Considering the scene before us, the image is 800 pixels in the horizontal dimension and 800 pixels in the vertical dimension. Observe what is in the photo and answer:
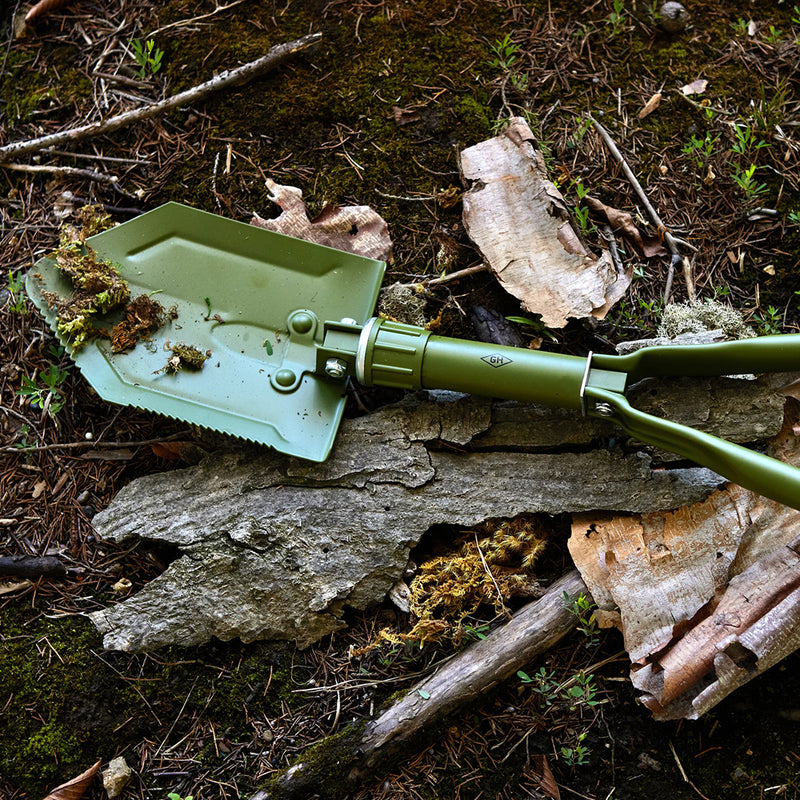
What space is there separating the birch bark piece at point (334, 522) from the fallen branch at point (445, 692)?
0.29 metres

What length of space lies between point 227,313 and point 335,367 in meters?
0.46

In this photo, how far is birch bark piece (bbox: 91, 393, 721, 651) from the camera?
228 cm

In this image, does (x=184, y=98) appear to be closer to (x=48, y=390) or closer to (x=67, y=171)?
(x=67, y=171)

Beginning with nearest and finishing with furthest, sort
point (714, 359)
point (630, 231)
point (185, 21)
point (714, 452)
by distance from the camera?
point (714, 452)
point (714, 359)
point (630, 231)
point (185, 21)

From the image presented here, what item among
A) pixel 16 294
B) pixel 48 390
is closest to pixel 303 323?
pixel 48 390

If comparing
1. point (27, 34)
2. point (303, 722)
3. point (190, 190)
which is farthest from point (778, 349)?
point (27, 34)

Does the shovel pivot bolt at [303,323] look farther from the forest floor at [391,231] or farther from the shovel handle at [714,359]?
the shovel handle at [714,359]

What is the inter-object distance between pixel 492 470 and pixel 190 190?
58.2 inches

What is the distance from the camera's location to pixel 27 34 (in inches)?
115

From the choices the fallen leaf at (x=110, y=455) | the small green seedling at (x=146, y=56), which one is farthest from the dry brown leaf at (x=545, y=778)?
the small green seedling at (x=146, y=56)

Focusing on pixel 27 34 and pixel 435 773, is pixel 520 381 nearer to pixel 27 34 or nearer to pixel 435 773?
pixel 435 773

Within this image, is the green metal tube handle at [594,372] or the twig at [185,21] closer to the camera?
the green metal tube handle at [594,372]

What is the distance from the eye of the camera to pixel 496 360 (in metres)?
2.22

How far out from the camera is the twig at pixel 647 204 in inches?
98.8
